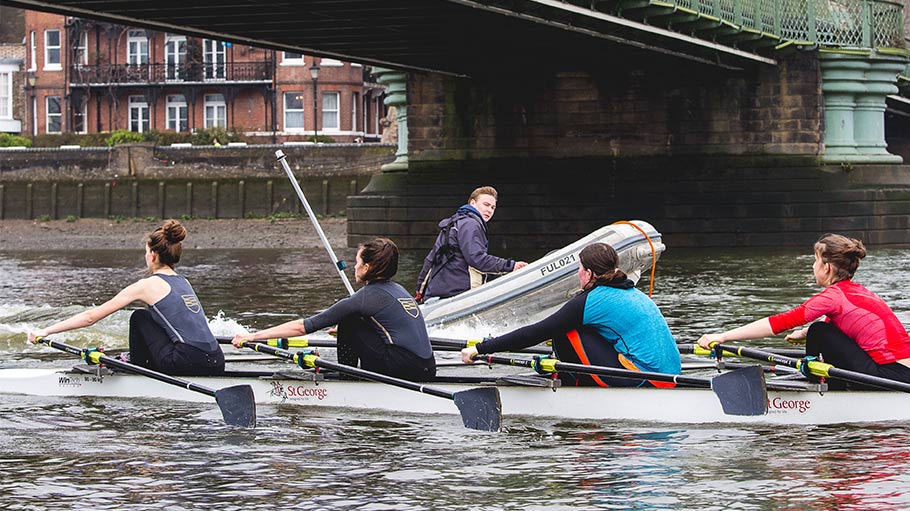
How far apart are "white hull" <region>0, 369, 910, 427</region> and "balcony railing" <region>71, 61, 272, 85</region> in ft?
171

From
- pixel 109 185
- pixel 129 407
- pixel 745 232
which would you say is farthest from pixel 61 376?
pixel 109 185

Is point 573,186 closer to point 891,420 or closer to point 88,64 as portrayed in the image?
point 891,420

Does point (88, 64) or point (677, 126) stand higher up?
point (88, 64)

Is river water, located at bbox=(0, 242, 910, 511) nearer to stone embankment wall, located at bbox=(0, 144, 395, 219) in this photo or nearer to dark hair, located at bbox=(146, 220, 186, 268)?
dark hair, located at bbox=(146, 220, 186, 268)

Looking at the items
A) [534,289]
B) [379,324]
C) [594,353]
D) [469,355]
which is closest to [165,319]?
[379,324]

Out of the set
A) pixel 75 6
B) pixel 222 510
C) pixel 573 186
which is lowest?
pixel 222 510

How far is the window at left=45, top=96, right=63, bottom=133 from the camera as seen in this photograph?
67438 mm

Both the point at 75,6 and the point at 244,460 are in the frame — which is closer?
the point at 244,460

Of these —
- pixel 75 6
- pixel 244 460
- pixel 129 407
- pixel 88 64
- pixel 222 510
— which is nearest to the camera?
pixel 222 510

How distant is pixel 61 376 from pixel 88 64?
55260 millimetres

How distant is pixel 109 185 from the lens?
5331 centimetres

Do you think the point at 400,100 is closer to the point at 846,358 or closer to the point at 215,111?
the point at 215,111

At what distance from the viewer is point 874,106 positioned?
125 ft

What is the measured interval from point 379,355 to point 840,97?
2762cm
